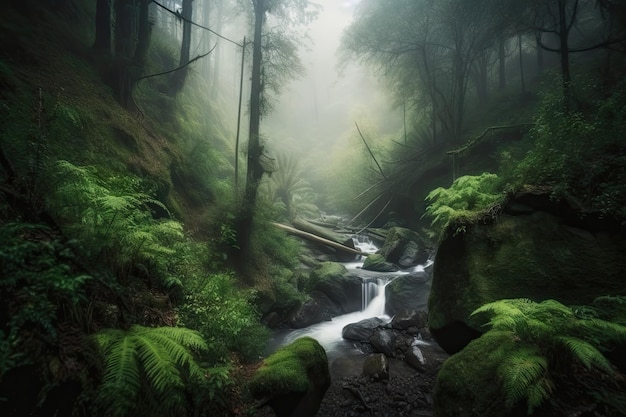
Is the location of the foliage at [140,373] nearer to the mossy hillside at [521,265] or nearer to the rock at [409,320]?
the mossy hillside at [521,265]

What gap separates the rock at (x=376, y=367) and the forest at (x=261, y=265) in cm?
5

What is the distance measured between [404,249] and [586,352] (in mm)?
9904

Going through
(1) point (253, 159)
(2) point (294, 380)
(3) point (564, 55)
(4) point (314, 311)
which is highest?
(3) point (564, 55)

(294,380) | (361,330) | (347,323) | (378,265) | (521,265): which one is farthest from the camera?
(378,265)

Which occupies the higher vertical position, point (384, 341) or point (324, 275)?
point (324, 275)

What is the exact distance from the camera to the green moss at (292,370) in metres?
4.03

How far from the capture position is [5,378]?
1895 mm

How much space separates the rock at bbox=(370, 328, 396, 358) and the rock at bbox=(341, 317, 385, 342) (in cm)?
34

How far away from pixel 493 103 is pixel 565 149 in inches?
536

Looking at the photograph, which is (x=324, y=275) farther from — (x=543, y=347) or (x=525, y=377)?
(x=525, y=377)

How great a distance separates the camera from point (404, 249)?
1245 cm

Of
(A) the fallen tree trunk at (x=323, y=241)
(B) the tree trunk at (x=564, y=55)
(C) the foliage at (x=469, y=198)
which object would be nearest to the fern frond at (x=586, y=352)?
(C) the foliage at (x=469, y=198)

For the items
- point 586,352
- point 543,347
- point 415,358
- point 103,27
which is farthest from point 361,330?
point 103,27

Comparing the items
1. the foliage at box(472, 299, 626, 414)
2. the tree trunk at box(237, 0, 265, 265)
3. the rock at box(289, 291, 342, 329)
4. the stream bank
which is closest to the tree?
the tree trunk at box(237, 0, 265, 265)
